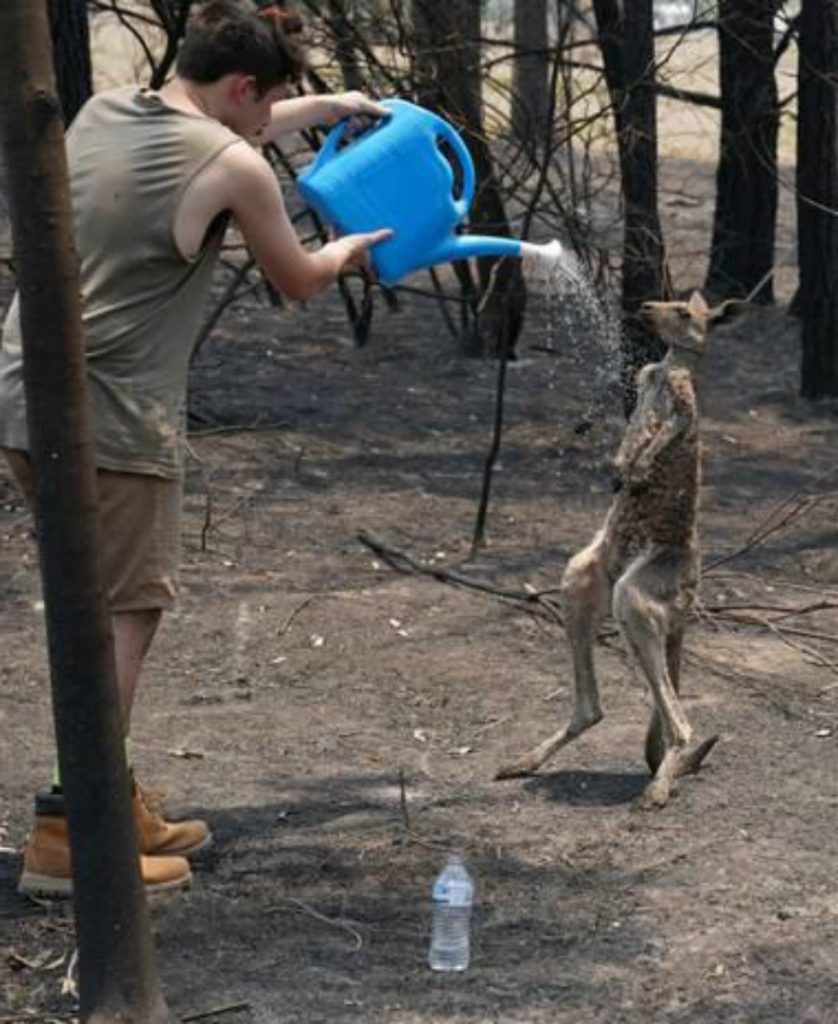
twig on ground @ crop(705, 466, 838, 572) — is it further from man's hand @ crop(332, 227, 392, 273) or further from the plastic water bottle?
the plastic water bottle

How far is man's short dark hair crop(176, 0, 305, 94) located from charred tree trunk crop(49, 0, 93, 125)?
17.3ft

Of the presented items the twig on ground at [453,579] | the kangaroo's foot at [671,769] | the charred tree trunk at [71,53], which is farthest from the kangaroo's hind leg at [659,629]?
the charred tree trunk at [71,53]

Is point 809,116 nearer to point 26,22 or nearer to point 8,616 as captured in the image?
point 8,616

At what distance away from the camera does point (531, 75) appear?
13766 mm

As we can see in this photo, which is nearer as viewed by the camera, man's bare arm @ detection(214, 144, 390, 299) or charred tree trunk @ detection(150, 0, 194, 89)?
man's bare arm @ detection(214, 144, 390, 299)

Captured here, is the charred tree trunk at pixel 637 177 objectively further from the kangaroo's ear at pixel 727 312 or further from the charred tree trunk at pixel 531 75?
the kangaroo's ear at pixel 727 312

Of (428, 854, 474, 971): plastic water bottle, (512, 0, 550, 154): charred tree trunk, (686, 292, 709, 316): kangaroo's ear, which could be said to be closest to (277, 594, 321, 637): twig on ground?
(686, 292, 709, 316): kangaroo's ear

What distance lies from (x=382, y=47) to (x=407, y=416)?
2069 mm

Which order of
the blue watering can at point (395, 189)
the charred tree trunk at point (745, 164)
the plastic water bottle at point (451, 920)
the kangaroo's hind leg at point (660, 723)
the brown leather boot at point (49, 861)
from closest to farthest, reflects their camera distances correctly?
1. the plastic water bottle at point (451, 920)
2. the brown leather boot at point (49, 861)
3. the blue watering can at point (395, 189)
4. the kangaroo's hind leg at point (660, 723)
5. the charred tree trunk at point (745, 164)

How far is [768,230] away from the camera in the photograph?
14336 millimetres

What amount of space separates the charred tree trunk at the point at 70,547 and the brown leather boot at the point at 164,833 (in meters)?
0.99

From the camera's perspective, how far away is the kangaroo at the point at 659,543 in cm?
588

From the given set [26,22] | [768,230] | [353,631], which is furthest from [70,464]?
[768,230]

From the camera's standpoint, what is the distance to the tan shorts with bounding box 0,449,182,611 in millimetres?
4801
